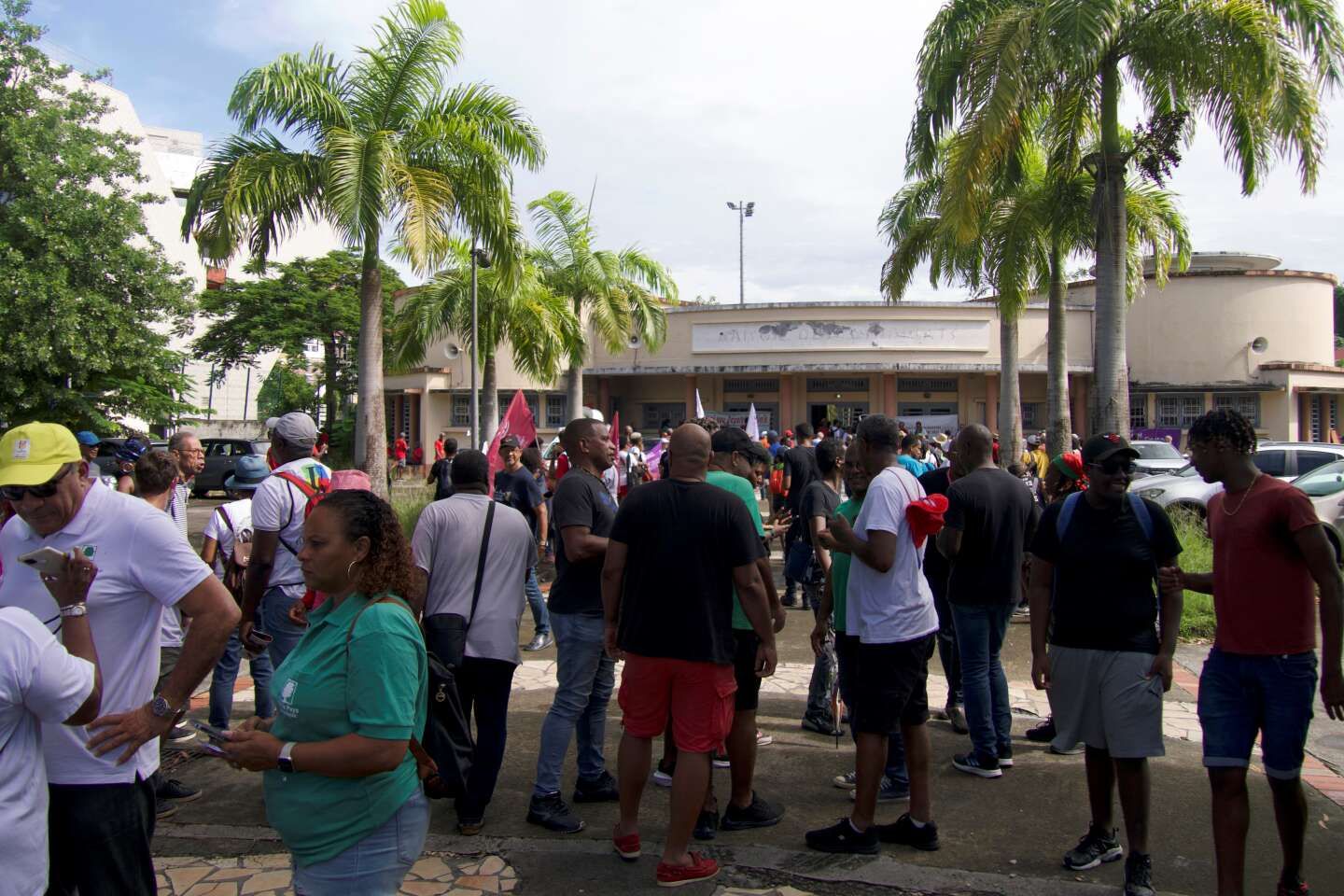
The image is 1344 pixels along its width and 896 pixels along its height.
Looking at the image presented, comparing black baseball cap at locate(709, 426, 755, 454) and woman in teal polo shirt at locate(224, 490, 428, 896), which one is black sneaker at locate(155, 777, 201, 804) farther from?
black baseball cap at locate(709, 426, 755, 454)

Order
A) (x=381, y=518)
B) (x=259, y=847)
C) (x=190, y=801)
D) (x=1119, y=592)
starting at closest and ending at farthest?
(x=381, y=518) < (x=1119, y=592) < (x=259, y=847) < (x=190, y=801)

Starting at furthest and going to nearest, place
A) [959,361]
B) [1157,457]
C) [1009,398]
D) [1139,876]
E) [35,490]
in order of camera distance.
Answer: [959,361]
[1009,398]
[1157,457]
[1139,876]
[35,490]

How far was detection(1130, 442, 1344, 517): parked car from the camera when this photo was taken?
43.8ft

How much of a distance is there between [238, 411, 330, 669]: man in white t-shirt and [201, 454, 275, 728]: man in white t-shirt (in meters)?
0.31

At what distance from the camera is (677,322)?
32.6m

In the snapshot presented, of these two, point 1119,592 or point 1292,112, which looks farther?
point 1292,112

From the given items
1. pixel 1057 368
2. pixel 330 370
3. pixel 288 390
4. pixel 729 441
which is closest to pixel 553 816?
pixel 729 441

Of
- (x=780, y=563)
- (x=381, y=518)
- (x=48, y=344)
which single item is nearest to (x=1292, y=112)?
(x=780, y=563)

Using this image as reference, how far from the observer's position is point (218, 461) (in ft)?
79.8

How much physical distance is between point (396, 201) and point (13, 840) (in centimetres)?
1225

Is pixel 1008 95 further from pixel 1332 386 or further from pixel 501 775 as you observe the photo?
pixel 1332 386

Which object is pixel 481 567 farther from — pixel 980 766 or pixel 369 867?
pixel 980 766

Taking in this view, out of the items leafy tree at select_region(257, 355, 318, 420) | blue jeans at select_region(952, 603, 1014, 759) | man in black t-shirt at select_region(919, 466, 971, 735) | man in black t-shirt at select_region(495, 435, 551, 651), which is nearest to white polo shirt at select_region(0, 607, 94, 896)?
blue jeans at select_region(952, 603, 1014, 759)

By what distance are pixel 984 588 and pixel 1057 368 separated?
42.6 ft
